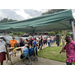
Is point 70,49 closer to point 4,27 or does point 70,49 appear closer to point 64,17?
point 64,17

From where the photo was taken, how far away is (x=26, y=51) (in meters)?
3.24

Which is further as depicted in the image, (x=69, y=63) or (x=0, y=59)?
(x=0, y=59)

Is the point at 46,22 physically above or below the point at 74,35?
above

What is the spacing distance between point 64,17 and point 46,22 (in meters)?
0.75

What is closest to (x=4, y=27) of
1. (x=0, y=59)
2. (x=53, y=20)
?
(x=0, y=59)

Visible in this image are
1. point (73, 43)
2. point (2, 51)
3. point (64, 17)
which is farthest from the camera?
point (2, 51)

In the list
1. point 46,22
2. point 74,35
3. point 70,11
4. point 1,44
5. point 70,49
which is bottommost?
point 70,49

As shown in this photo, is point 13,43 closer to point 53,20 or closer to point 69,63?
point 53,20

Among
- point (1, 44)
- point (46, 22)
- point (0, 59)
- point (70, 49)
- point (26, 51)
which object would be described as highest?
point (46, 22)

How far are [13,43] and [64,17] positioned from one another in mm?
4353

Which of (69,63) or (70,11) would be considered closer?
(69,63)

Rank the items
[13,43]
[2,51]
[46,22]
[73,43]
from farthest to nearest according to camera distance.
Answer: [13,43], [2,51], [46,22], [73,43]

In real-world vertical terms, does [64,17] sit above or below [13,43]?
above

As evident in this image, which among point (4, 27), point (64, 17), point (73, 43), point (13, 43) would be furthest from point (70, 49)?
point (13, 43)
